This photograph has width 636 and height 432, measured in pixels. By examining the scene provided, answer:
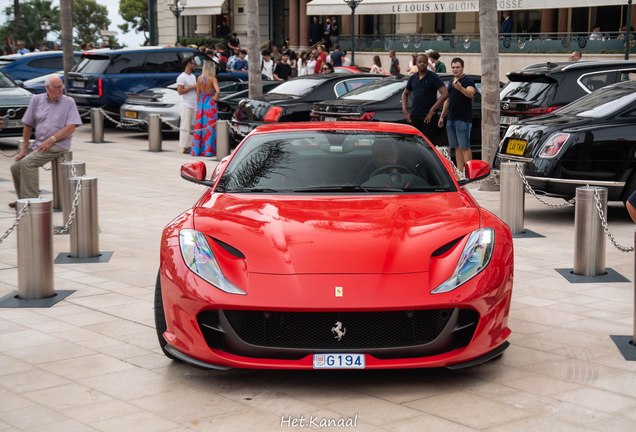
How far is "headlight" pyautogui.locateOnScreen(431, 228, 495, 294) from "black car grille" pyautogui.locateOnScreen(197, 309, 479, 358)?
14 centimetres

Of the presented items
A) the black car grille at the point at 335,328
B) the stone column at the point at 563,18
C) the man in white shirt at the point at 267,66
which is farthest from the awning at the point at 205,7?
the black car grille at the point at 335,328

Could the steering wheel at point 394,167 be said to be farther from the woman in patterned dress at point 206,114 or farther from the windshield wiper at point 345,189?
the woman in patterned dress at point 206,114

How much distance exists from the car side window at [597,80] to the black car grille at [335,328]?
8829 mm

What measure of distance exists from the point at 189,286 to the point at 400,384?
1.24 metres

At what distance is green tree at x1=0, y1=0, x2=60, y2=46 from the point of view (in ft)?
205

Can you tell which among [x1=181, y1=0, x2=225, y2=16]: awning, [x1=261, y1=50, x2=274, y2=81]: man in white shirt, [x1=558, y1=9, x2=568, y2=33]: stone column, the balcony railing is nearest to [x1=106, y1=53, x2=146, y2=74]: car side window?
[x1=261, y1=50, x2=274, y2=81]: man in white shirt

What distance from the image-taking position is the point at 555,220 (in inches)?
384

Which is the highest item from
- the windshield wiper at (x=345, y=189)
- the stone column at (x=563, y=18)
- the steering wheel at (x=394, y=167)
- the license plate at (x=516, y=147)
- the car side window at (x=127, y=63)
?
the stone column at (x=563, y=18)

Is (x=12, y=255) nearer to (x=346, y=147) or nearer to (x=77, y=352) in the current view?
(x=77, y=352)

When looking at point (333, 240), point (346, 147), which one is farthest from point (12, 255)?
point (333, 240)

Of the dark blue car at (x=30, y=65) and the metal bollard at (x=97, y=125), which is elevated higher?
the dark blue car at (x=30, y=65)

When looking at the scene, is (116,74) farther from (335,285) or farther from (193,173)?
(335,285)

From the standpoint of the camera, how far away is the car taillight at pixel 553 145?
9.12 meters

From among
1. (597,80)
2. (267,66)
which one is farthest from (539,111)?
(267,66)
